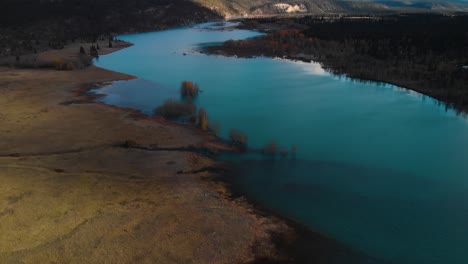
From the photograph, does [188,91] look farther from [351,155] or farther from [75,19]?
[75,19]

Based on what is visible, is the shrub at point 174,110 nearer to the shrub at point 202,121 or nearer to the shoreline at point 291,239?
the shrub at point 202,121

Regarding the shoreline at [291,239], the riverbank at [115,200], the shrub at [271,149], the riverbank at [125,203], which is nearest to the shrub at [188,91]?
the riverbank at [115,200]

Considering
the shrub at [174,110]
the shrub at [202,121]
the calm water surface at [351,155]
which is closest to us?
the calm water surface at [351,155]


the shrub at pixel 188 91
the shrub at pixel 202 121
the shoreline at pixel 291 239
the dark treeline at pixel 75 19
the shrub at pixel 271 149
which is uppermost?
the dark treeline at pixel 75 19

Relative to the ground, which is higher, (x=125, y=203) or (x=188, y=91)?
(x=188, y=91)

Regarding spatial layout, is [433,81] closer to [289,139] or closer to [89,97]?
[289,139]

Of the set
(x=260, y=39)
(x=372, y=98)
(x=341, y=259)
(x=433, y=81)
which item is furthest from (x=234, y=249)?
(x=260, y=39)

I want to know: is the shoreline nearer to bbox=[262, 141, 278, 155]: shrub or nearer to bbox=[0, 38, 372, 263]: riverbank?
bbox=[0, 38, 372, 263]: riverbank

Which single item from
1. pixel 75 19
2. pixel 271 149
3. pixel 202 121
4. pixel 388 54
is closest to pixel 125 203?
pixel 271 149
